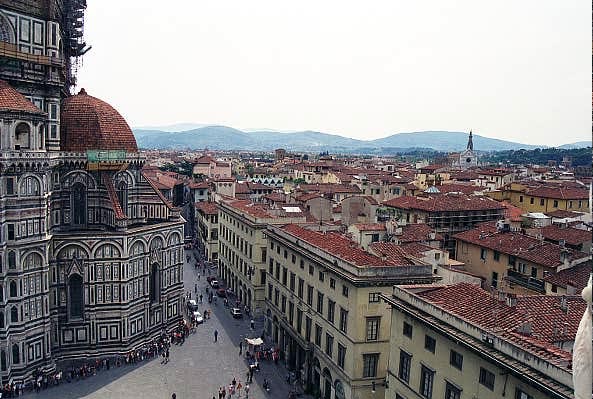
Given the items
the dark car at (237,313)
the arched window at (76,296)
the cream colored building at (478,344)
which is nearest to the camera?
the cream colored building at (478,344)

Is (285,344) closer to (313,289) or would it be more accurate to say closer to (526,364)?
(313,289)

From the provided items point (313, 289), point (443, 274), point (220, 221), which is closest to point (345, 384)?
point (313, 289)

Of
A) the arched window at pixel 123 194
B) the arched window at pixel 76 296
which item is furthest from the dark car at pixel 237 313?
the arched window at pixel 76 296

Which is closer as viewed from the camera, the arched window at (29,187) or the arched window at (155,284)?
the arched window at (29,187)

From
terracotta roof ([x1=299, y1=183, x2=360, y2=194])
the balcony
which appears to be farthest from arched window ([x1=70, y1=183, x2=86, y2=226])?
terracotta roof ([x1=299, y1=183, x2=360, y2=194])

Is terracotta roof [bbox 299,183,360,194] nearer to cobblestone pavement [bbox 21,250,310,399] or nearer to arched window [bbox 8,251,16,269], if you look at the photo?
cobblestone pavement [bbox 21,250,310,399]

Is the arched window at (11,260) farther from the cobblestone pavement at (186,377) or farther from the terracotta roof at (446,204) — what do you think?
the terracotta roof at (446,204)
